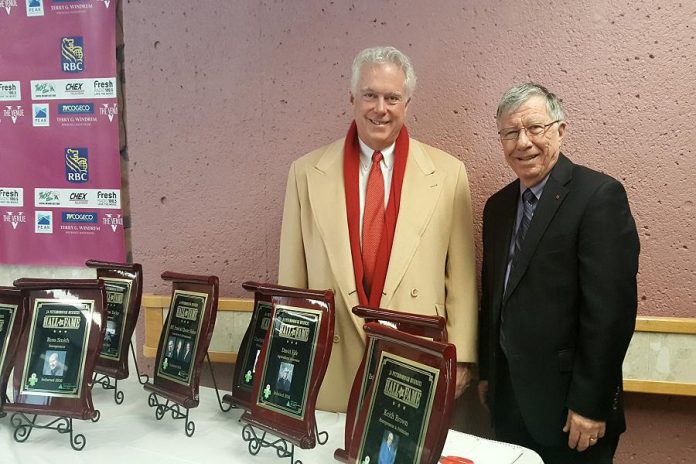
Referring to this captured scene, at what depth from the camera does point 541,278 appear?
5.02 feet

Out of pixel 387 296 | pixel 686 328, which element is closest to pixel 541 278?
pixel 387 296

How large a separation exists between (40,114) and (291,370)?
6.00 ft

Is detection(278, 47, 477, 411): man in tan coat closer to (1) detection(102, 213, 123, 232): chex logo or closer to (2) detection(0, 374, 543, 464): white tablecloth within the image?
(2) detection(0, 374, 543, 464): white tablecloth

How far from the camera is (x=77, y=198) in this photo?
2.42 m

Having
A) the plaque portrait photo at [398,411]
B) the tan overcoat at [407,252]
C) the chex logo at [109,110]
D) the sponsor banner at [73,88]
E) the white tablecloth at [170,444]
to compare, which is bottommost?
the white tablecloth at [170,444]

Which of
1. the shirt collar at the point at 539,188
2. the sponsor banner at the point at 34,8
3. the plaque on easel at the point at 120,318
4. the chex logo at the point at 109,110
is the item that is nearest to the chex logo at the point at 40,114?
the chex logo at the point at 109,110

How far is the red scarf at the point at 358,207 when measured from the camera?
1681 mm

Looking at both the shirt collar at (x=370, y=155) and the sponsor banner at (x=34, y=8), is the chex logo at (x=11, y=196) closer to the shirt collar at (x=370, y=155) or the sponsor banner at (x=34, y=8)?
the sponsor banner at (x=34, y=8)

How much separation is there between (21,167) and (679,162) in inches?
104

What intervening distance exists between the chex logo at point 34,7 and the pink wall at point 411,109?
40 centimetres

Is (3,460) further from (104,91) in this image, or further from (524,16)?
(524,16)

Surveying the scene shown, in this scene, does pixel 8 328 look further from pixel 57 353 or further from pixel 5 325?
pixel 57 353

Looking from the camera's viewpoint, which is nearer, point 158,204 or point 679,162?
point 679,162

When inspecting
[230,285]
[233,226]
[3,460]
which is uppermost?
[233,226]
